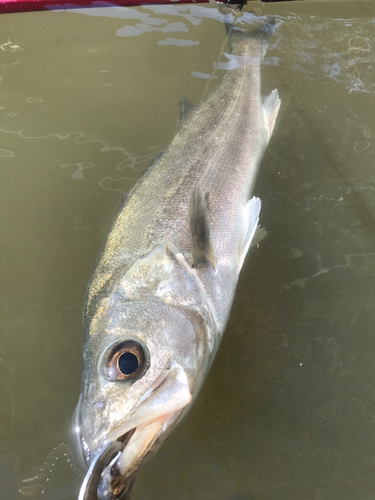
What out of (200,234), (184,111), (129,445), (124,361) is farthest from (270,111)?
(129,445)

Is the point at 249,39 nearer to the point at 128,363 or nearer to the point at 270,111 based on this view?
the point at 270,111

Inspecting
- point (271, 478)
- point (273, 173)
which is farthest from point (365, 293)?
point (271, 478)

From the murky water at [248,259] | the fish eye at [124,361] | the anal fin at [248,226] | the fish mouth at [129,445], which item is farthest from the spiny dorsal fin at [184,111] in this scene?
the fish mouth at [129,445]

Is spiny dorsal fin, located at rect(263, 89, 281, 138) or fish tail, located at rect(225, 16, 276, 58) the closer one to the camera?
spiny dorsal fin, located at rect(263, 89, 281, 138)

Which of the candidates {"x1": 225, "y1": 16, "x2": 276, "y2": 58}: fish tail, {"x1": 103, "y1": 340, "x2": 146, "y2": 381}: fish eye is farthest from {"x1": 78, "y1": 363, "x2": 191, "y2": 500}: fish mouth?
{"x1": 225, "y1": 16, "x2": 276, "y2": 58}: fish tail

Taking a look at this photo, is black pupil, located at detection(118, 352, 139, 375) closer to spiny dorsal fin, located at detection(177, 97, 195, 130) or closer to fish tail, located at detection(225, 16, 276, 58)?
spiny dorsal fin, located at detection(177, 97, 195, 130)

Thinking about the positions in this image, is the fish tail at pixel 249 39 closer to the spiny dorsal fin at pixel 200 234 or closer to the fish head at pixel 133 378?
the spiny dorsal fin at pixel 200 234
